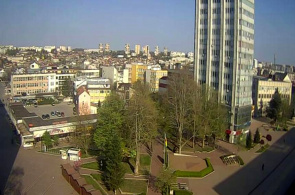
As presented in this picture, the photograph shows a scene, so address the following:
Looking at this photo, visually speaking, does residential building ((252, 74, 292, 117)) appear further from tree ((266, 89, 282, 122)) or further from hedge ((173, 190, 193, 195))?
hedge ((173, 190, 193, 195))

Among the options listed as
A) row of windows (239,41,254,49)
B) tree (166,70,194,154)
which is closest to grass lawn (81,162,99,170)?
tree (166,70,194,154)

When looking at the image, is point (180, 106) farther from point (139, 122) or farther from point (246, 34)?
point (246, 34)

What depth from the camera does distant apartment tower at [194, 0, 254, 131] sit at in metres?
17.2

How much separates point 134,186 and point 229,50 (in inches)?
407

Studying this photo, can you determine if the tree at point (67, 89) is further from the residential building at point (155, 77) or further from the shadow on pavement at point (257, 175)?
the shadow on pavement at point (257, 175)

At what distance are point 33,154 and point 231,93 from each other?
35.7 feet

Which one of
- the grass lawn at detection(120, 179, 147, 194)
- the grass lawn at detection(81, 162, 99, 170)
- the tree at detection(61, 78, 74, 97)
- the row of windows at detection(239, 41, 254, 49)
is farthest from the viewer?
the tree at detection(61, 78, 74, 97)

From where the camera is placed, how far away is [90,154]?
1413cm

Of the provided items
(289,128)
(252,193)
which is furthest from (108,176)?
(289,128)

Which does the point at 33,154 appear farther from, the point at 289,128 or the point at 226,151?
the point at 289,128

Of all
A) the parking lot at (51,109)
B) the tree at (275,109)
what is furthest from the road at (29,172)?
the tree at (275,109)

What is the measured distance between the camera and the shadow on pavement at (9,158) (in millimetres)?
10312

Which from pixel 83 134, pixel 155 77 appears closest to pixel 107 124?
pixel 83 134

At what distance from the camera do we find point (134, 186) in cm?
1059
